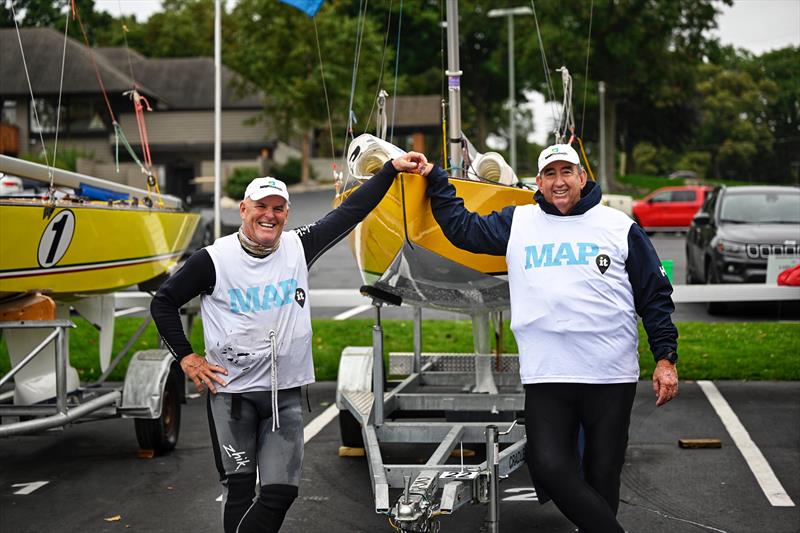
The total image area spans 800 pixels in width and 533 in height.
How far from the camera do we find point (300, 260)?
4.88m

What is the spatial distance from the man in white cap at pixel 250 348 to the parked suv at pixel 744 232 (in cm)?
1063

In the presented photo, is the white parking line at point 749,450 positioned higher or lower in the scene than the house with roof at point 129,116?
lower

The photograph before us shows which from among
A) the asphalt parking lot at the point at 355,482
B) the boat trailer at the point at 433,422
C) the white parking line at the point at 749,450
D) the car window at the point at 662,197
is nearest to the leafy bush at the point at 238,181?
the car window at the point at 662,197

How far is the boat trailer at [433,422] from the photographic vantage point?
4934 millimetres

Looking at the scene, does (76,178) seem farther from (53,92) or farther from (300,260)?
(53,92)

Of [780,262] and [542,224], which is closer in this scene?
[542,224]

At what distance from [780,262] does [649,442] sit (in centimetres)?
271

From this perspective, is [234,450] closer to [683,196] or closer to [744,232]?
[744,232]

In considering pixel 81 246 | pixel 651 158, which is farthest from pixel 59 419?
pixel 651 158

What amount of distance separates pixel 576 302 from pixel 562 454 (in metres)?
0.67

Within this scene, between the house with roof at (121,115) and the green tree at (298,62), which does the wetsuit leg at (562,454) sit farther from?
the house with roof at (121,115)

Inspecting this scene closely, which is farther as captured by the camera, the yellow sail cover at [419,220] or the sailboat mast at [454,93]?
the sailboat mast at [454,93]

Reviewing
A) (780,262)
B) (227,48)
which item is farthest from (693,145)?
(780,262)

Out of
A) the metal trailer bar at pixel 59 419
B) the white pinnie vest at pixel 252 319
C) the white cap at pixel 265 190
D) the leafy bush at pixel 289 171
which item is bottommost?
the metal trailer bar at pixel 59 419
